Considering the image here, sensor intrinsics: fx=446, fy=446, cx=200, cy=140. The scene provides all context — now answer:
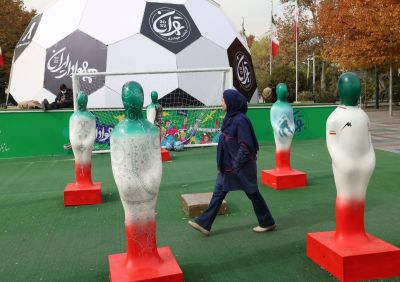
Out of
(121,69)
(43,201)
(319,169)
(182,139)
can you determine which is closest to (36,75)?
(121,69)

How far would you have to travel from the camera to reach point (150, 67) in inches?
526

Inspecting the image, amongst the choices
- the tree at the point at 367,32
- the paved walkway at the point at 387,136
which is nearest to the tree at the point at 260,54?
the tree at the point at 367,32

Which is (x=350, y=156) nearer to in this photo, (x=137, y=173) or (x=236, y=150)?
(x=236, y=150)

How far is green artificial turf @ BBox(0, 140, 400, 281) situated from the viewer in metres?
3.83

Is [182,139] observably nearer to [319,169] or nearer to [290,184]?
[319,169]

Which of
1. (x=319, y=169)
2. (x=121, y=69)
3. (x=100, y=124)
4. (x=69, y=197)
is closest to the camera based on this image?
(x=69, y=197)

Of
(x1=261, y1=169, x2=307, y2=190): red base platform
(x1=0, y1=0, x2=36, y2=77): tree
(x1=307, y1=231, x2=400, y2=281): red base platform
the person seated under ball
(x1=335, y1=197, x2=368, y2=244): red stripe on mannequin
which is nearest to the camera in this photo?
(x1=307, y1=231, x2=400, y2=281): red base platform

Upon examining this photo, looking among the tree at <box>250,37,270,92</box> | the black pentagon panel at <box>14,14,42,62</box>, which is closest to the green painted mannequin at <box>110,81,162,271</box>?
the black pentagon panel at <box>14,14,42,62</box>

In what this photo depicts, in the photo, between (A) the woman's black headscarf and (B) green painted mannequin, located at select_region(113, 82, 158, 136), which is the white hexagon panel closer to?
(A) the woman's black headscarf

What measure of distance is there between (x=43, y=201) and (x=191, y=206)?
2522 mm

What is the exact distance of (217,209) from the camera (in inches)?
180

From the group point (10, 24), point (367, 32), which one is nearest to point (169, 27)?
point (367, 32)

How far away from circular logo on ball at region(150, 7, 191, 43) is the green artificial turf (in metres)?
6.40

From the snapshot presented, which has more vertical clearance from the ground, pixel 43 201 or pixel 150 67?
pixel 150 67
